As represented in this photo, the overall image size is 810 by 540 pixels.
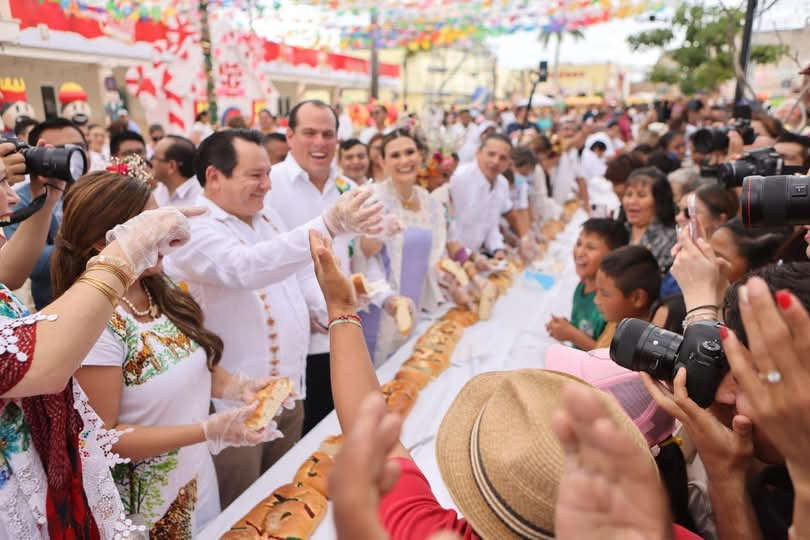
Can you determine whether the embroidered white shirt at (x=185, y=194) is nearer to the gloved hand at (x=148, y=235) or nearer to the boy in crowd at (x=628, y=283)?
the gloved hand at (x=148, y=235)

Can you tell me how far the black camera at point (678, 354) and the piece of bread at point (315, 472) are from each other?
2.86 feet

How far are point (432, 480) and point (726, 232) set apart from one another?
1.27m

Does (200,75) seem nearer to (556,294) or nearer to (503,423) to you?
(556,294)

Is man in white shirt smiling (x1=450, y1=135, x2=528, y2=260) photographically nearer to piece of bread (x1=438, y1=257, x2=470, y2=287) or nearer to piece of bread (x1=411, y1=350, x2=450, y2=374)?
piece of bread (x1=438, y1=257, x2=470, y2=287)

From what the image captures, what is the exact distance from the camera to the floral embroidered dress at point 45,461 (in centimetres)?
85

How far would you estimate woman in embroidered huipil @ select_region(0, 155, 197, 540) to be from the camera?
0.84 meters

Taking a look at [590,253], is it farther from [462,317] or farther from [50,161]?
[50,161]

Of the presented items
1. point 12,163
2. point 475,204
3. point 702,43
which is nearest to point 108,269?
point 12,163

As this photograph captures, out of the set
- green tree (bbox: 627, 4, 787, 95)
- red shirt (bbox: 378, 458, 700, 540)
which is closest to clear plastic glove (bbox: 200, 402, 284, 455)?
red shirt (bbox: 378, 458, 700, 540)

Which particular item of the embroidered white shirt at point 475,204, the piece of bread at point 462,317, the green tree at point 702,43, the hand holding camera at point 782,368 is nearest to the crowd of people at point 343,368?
the hand holding camera at point 782,368

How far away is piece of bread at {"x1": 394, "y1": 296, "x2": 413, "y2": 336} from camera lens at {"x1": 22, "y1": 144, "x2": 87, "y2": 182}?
4.18 feet

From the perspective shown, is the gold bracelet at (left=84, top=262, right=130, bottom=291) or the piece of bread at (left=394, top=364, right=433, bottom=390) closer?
the gold bracelet at (left=84, top=262, right=130, bottom=291)

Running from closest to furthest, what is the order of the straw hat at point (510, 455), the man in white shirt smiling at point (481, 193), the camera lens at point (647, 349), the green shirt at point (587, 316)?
the straw hat at point (510, 455) → the camera lens at point (647, 349) → the green shirt at point (587, 316) → the man in white shirt smiling at point (481, 193)

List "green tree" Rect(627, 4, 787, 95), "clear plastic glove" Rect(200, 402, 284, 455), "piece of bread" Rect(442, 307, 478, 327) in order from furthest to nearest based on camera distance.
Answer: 1. "green tree" Rect(627, 4, 787, 95)
2. "piece of bread" Rect(442, 307, 478, 327)
3. "clear plastic glove" Rect(200, 402, 284, 455)
